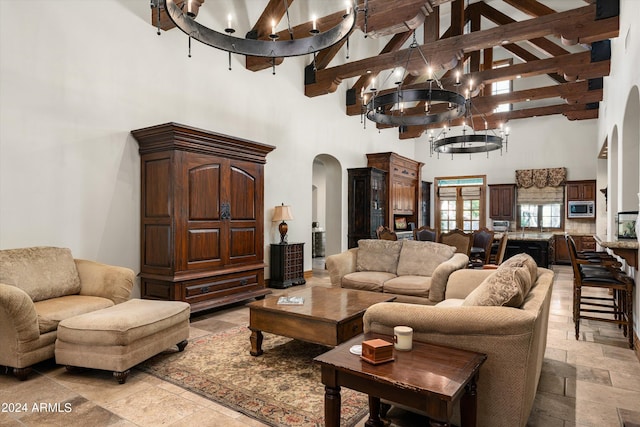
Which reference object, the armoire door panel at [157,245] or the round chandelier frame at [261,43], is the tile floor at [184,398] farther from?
the round chandelier frame at [261,43]

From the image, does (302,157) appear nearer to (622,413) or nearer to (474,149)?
(474,149)

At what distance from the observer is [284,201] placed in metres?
6.79

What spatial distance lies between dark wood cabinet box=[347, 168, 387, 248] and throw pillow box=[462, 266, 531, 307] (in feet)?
19.6

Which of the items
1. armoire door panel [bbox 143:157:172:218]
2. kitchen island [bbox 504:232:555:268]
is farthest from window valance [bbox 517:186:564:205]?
armoire door panel [bbox 143:157:172:218]

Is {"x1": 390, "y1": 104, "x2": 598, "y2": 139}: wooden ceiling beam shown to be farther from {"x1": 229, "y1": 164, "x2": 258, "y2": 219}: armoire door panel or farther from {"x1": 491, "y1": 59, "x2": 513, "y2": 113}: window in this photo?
{"x1": 229, "y1": 164, "x2": 258, "y2": 219}: armoire door panel

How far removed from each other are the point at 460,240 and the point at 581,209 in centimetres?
592

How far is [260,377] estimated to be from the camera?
2830 mm

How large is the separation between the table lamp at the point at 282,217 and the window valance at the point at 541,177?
24.6 ft

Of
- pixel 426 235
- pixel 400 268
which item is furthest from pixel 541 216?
pixel 400 268

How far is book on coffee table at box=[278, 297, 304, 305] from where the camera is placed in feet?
11.0

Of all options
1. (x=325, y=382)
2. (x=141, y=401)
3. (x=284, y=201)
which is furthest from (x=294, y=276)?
(x=325, y=382)

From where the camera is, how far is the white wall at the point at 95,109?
142 inches

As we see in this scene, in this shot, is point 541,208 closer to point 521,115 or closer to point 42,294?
point 521,115

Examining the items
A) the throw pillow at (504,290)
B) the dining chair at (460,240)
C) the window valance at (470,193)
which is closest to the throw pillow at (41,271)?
the throw pillow at (504,290)
